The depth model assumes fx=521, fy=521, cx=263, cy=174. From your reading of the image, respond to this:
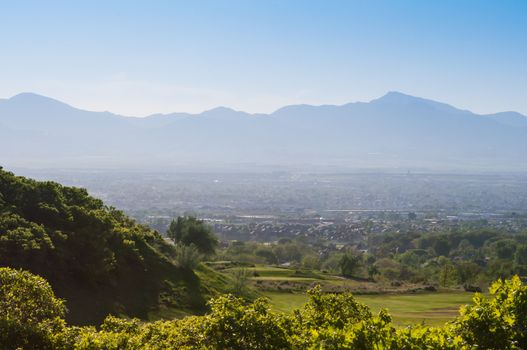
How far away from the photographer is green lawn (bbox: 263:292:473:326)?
1682 inches

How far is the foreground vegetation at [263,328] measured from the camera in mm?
11242

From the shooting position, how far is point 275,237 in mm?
168500

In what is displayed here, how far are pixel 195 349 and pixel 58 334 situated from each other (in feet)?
12.2

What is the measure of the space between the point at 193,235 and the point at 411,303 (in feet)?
82.0

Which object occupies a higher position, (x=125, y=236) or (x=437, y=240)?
(x=125, y=236)

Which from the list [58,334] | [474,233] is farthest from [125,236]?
[474,233]

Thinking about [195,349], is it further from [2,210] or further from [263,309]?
[2,210]

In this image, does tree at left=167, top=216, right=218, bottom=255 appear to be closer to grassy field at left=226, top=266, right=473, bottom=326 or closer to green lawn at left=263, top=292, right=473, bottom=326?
grassy field at left=226, top=266, right=473, bottom=326

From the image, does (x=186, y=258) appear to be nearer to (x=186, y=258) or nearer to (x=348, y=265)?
(x=186, y=258)

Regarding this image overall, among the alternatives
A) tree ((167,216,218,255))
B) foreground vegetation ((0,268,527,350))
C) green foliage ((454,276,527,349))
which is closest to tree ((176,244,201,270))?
tree ((167,216,218,255))

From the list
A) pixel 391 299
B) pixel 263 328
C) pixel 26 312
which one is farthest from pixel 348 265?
pixel 26 312

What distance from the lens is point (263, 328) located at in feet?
42.3

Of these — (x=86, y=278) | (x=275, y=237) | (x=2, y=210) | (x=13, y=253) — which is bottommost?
(x=275, y=237)

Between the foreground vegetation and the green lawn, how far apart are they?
91.3ft
